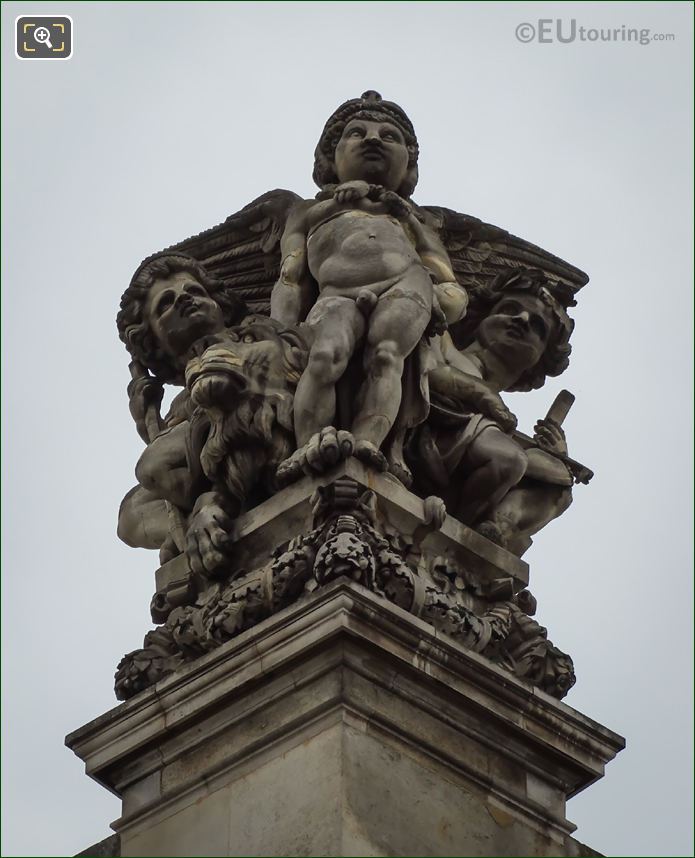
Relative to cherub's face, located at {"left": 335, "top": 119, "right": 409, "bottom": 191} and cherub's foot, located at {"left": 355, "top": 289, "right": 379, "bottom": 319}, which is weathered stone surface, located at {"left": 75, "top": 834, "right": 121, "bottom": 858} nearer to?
cherub's foot, located at {"left": 355, "top": 289, "right": 379, "bottom": 319}

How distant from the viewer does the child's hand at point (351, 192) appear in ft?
73.9

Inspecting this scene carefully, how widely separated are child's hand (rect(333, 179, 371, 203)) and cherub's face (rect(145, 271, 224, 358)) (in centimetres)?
128

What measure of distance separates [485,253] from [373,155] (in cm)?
141

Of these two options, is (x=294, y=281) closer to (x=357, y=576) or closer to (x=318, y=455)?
(x=318, y=455)

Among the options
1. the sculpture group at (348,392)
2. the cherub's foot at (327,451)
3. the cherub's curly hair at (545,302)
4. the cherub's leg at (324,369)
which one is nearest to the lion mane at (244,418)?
the sculpture group at (348,392)

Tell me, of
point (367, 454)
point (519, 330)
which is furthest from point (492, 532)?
point (519, 330)

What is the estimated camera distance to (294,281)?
22453 millimetres

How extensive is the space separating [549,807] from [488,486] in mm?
2772

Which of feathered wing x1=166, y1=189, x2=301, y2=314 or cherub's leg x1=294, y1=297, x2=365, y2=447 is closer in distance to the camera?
cherub's leg x1=294, y1=297, x2=365, y2=447

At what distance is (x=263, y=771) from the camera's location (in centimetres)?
1869

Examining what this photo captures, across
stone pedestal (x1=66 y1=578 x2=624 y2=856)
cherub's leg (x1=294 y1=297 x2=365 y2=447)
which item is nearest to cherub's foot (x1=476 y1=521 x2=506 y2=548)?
cherub's leg (x1=294 y1=297 x2=365 y2=447)

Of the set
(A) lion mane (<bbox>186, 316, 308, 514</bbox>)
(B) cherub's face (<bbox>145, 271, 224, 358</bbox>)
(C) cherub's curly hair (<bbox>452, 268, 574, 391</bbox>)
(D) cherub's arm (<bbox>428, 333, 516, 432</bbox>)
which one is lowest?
(A) lion mane (<bbox>186, 316, 308, 514</bbox>)

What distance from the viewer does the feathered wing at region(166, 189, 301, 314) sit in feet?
76.9

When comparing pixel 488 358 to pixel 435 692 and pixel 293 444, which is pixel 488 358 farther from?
pixel 435 692
